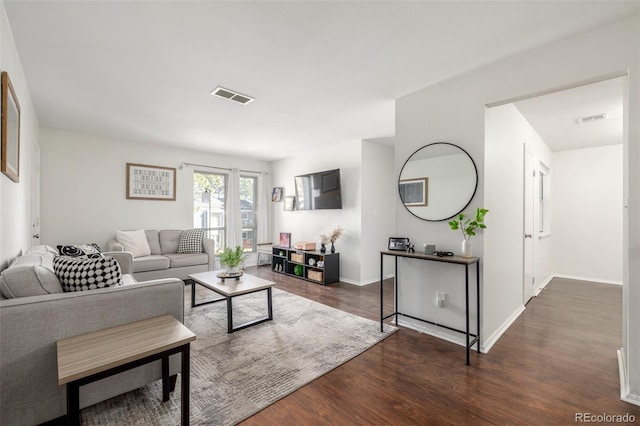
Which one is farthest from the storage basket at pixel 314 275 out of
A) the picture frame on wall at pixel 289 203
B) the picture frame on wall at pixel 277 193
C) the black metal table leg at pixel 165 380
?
the black metal table leg at pixel 165 380

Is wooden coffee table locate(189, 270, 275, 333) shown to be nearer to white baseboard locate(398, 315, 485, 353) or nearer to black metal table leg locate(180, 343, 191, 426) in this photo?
black metal table leg locate(180, 343, 191, 426)

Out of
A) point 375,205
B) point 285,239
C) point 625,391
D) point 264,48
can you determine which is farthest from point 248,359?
point 285,239

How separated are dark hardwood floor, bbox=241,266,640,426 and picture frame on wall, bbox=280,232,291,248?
135 inches

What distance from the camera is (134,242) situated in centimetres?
447

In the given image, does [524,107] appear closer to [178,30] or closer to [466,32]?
[466,32]

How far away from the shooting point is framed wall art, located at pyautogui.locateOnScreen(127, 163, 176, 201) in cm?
484

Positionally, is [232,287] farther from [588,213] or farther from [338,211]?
[588,213]

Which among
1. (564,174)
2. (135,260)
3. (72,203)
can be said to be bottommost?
(135,260)

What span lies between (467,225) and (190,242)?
4363mm

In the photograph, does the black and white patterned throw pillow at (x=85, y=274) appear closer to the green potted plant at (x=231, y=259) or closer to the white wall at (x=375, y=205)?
the green potted plant at (x=231, y=259)

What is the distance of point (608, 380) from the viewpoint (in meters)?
2.03

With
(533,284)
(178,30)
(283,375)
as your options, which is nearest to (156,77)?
(178,30)

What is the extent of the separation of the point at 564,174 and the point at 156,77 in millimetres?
6741

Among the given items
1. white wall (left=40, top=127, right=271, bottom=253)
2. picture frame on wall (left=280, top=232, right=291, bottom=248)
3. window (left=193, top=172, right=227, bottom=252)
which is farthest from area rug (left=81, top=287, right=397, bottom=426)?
window (left=193, top=172, right=227, bottom=252)
